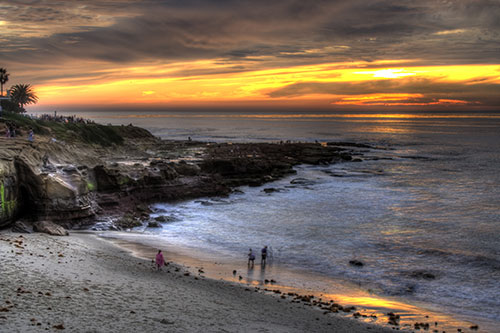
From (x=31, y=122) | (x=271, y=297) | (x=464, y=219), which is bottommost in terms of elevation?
(x=271, y=297)

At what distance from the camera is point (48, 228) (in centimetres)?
2392

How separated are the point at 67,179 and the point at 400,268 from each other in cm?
2317

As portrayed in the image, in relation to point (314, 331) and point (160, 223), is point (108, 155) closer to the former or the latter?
point (160, 223)

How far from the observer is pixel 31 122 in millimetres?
50000

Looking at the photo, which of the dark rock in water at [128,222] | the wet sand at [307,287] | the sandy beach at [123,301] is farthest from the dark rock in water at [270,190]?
the sandy beach at [123,301]

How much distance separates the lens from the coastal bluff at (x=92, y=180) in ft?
86.5

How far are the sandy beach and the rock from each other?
298cm

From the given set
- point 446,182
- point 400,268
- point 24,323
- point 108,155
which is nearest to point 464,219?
point 400,268

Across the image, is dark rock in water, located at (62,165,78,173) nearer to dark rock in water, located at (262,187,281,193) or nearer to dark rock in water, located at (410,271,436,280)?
dark rock in water, located at (262,187,281,193)

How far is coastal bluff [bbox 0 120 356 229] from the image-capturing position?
26359 millimetres

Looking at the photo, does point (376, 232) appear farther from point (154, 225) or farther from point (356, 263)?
point (154, 225)

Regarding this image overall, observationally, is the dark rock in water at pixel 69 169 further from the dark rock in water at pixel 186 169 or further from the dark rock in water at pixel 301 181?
the dark rock in water at pixel 301 181

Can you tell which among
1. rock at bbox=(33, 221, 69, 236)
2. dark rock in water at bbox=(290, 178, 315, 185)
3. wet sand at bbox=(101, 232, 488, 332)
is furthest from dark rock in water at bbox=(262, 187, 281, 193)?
rock at bbox=(33, 221, 69, 236)

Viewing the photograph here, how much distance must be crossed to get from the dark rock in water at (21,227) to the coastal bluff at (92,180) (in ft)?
2.69
